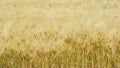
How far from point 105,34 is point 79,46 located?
55 cm

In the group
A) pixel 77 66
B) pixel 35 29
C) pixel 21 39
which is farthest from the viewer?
pixel 35 29

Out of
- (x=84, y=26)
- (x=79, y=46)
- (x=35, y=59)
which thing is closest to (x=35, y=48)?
(x=35, y=59)

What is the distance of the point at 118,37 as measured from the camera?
445 cm

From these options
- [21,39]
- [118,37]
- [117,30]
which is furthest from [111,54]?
[21,39]

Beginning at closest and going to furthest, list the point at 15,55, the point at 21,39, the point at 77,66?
the point at 77,66 < the point at 15,55 < the point at 21,39

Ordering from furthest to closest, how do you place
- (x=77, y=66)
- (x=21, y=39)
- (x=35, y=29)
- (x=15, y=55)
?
(x=35, y=29), (x=21, y=39), (x=15, y=55), (x=77, y=66)

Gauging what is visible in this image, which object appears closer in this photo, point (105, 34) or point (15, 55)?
point (15, 55)

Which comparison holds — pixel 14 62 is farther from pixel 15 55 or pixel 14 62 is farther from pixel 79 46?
pixel 79 46

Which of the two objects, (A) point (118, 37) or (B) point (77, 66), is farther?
(A) point (118, 37)

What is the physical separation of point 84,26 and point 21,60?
4.78 feet

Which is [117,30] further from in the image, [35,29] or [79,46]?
[35,29]

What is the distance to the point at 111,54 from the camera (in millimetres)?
4148

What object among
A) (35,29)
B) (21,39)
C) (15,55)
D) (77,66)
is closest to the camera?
(77,66)

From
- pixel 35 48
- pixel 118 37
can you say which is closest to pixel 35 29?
pixel 35 48
